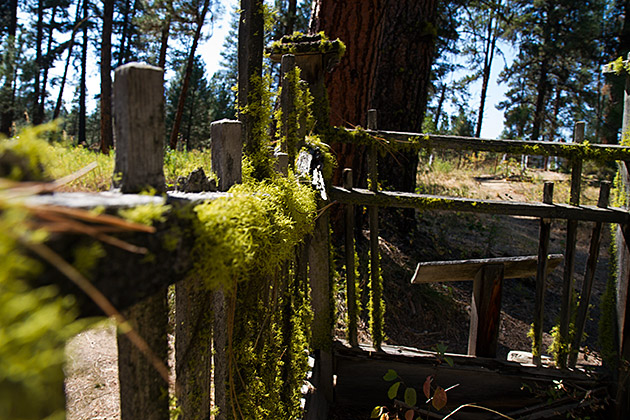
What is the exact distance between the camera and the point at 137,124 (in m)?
0.82

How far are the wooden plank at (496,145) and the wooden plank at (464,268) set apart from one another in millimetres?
849

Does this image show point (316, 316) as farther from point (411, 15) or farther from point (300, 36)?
point (411, 15)

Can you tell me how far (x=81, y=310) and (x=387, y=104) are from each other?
5895 mm

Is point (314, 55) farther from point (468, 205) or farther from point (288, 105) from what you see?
point (468, 205)

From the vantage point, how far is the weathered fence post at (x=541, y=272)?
3234 mm

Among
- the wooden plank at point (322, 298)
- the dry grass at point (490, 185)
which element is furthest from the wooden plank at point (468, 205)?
the dry grass at point (490, 185)

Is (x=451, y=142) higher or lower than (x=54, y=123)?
higher

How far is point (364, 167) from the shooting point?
212 inches

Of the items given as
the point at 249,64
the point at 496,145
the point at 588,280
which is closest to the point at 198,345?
the point at 249,64

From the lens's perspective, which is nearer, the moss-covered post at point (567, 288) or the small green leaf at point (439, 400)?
the small green leaf at point (439, 400)

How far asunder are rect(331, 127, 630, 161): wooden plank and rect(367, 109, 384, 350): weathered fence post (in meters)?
0.13

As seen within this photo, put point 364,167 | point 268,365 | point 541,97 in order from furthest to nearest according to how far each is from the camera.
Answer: point 541,97, point 364,167, point 268,365

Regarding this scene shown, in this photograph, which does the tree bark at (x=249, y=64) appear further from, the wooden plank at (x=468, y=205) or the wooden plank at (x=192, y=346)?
the wooden plank at (x=468, y=205)

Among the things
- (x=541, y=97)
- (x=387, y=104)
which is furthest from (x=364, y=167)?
(x=541, y=97)
